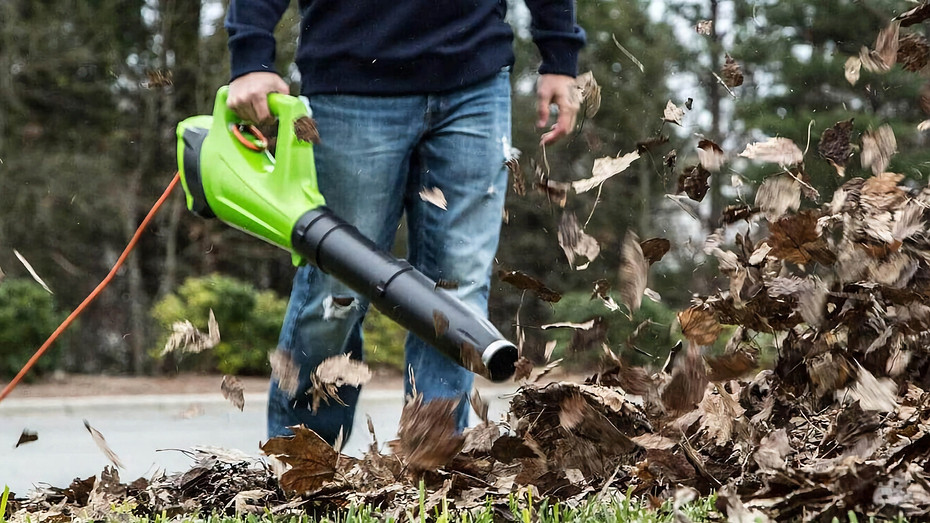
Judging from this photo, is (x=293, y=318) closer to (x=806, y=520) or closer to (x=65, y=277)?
(x=806, y=520)

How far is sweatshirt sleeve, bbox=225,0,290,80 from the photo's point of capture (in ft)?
7.67

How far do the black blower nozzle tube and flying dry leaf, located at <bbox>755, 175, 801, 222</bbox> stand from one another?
2.17 ft

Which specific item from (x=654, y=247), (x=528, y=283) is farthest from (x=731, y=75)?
(x=528, y=283)

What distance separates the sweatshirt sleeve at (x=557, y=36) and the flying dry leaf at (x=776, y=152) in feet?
2.63

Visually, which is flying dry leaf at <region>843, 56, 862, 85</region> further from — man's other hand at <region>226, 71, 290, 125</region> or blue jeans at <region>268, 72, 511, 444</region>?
man's other hand at <region>226, 71, 290, 125</region>

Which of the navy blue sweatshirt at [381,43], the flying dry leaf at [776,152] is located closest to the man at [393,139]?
the navy blue sweatshirt at [381,43]

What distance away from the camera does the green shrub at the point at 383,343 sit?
10.6m

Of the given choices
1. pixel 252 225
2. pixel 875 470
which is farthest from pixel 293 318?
pixel 875 470

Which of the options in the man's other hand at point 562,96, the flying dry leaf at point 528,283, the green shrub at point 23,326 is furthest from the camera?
the green shrub at point 23,326

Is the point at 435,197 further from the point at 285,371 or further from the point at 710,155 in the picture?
the point at 710,155

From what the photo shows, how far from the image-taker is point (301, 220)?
6.92 ft

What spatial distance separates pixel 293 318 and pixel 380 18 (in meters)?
0.78

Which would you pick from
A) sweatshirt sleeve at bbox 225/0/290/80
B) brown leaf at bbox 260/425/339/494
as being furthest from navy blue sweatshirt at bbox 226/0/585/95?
brown leaf at bbox 260/425/339/494

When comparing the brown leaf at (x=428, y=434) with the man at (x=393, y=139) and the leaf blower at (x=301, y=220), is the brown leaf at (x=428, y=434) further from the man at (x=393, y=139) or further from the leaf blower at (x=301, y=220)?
the man at (x=393, y=139)
